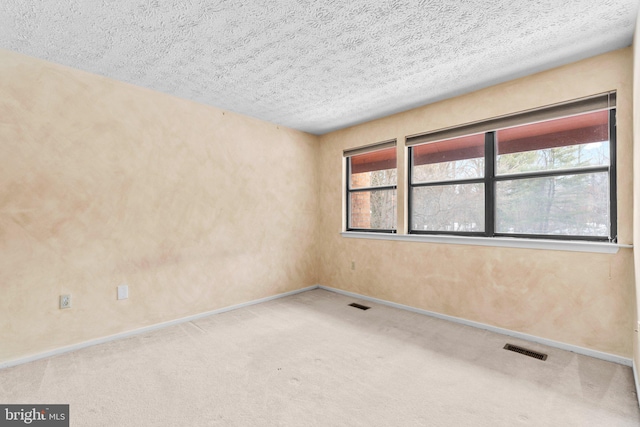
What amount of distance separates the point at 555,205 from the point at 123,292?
14.1 ft

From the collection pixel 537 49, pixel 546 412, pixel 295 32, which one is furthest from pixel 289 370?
pixel 537 49

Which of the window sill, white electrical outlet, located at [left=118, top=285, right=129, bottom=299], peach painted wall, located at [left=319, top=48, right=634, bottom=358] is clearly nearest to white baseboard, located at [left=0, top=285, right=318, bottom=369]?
white electrical outlet, located at [left=118, top=285, right=129, bottom=299]

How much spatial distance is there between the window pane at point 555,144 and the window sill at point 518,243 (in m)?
0.70

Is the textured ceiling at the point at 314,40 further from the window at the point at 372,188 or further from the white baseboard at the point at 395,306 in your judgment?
the white baseboard at the point at 395,306

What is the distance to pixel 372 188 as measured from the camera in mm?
4277

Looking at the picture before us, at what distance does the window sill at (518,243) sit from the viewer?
243cm

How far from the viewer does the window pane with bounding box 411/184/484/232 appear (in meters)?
3.26

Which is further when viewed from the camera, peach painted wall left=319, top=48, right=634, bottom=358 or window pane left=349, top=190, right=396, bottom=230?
window pane left=349, top=190, right=396, bottom=230

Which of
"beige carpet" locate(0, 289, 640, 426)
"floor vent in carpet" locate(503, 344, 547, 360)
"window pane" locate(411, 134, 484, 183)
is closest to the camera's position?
"beige carpet" locate(0, 289, 640, 426)

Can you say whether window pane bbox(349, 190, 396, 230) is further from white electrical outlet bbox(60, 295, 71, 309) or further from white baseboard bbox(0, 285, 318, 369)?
white electrical outlet bbox(60, 295, 71, 309)

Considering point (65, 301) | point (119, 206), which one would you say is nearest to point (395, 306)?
point (119, 206)

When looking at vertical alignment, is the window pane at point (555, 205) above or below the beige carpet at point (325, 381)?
above

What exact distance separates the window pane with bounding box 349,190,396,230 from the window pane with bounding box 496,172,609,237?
1.33 m

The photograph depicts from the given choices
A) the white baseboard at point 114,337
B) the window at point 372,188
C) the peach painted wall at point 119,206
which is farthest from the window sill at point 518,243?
the white baseboard at point 114,337
